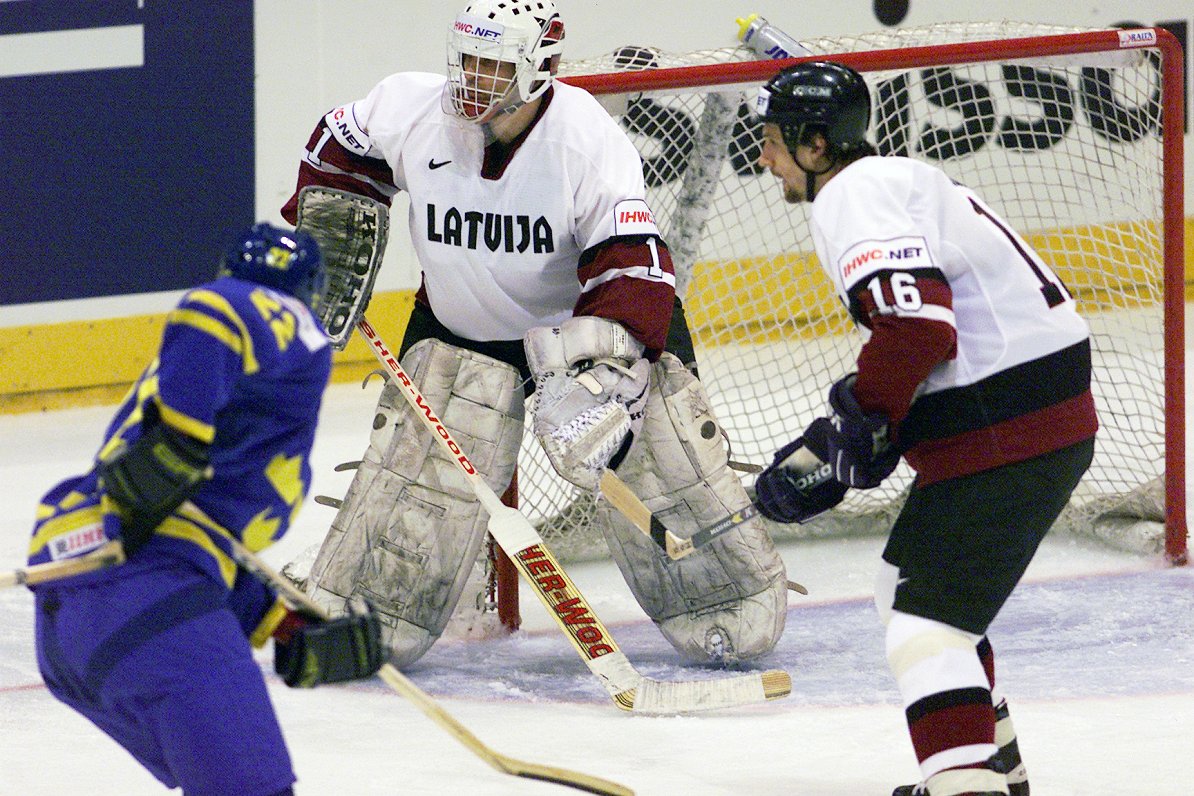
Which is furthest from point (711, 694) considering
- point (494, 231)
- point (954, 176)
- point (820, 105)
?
point (954, 176)

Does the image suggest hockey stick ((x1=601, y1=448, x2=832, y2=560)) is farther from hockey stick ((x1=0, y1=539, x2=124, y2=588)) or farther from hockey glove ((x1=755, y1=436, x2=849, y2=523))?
hockey stick ((x1=0, y1=539, x2=124, y2=588))

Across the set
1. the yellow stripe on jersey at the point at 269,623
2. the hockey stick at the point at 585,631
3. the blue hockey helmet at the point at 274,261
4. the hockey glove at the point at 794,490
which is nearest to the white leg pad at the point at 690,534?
the hockey stick at the point at 585,631

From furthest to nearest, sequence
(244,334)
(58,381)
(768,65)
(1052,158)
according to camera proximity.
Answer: (58,381) → (1052,158) → (768,65) → (244,334)

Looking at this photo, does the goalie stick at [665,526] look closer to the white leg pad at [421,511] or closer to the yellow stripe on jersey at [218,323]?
the white leg pad at [421,511]

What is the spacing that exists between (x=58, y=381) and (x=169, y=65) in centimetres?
102

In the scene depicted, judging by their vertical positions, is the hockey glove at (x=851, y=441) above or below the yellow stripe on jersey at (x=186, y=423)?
below

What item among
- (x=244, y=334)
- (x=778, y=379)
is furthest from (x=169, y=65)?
(x=244, y=334)

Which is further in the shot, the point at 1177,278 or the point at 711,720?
the point at 1177,278

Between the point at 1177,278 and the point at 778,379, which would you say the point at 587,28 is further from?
the point at 1177,278

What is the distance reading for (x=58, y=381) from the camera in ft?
17.7

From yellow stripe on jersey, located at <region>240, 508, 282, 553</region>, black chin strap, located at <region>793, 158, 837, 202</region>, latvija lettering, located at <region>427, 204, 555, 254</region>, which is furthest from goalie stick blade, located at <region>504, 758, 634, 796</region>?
latvija lettering, located at <region>427, 204, 555, 254</region>

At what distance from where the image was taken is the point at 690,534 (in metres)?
3.52

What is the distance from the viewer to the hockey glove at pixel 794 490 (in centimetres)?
260

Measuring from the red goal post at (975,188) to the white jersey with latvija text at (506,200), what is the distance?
482 mm
